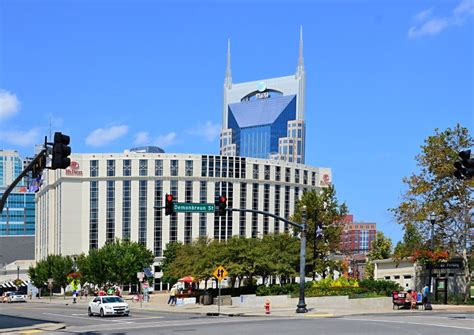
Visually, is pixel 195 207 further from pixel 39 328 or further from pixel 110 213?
pixel 110 213

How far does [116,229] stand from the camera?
14262 centimetres

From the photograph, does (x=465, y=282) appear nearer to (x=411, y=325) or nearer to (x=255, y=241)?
(x=255, y=241)

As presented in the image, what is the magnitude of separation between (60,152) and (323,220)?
4554 cm

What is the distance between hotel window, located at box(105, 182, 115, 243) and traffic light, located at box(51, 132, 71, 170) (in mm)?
121447

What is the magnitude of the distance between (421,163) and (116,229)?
9890 centimetres

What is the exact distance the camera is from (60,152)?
22.3 metres

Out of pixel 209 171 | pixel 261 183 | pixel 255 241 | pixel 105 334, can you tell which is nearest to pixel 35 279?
pixel 209 171

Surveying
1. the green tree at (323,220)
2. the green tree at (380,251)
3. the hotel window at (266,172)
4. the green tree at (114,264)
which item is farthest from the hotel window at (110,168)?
the green tree at (323,220)

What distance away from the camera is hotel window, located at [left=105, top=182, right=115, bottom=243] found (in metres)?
143

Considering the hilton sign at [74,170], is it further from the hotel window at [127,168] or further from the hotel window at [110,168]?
the hotel window at [127,168]

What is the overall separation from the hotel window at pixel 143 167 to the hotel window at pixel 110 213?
5877 millimetres

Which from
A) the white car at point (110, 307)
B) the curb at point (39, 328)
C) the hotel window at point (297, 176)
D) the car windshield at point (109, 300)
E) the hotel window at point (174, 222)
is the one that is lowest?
the white car at point (110, 307)

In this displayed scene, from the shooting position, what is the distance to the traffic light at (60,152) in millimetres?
22156

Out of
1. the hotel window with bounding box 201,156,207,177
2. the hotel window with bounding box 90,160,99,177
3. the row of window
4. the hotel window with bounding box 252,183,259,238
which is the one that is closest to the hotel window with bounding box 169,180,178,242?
the row of window
